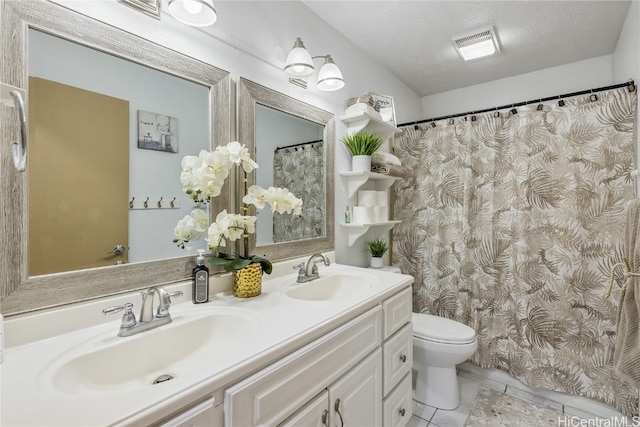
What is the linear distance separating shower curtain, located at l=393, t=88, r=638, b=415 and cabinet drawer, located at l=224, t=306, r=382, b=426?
135 centimetres

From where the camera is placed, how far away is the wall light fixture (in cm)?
140

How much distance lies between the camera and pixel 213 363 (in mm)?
678

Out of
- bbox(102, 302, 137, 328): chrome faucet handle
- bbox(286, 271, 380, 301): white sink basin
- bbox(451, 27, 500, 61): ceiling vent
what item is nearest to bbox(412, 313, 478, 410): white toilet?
bbox(286, 271, 380, 301): white sink basin

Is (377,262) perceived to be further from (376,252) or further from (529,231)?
(529,231)

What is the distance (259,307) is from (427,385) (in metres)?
1.42

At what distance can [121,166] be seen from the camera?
38.9 inches

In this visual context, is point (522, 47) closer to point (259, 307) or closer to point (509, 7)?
point (509, 7)

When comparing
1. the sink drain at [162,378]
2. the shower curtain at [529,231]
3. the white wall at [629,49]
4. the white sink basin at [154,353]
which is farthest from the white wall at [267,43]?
the white wall at [629,49]

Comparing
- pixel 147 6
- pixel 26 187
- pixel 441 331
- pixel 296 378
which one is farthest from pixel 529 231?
pixel 26 187

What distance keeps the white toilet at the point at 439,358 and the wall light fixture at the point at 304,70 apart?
1.58 meters

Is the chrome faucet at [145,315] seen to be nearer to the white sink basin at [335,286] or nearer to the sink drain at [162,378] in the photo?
the sink drain at [162,378]

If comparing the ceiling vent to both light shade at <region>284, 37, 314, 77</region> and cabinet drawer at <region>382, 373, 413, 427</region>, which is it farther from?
cabinet drawer at <region>382, 373, 413, 427</region>

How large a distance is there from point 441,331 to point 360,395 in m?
0.96

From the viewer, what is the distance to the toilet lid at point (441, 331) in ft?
5.70
